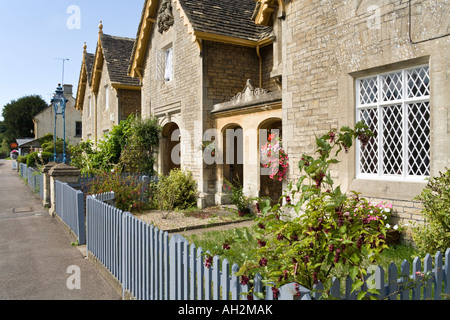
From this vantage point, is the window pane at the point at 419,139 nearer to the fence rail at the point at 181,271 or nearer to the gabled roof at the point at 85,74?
the fence rail at the point at 181,271

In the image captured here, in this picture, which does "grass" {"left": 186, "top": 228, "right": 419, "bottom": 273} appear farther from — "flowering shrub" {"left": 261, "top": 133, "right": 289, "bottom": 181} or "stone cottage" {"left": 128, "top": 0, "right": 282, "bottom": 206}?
"stone cottage" {"left": 128, "top": 0, "right": 282, "bottom": 206}

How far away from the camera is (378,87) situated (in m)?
6.69

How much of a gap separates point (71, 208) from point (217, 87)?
631cm

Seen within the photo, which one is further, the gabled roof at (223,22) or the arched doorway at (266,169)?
the gabled roof at (223,22)

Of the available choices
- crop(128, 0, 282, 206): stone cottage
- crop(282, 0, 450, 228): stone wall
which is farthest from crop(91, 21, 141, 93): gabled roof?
crop(282, 0, 450, 228): stone wall

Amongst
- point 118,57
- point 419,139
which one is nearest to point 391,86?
point 419,139

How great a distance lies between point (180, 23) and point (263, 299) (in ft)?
42.1

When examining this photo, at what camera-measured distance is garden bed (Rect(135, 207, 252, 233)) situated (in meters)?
9.23

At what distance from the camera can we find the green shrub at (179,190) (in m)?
11.8

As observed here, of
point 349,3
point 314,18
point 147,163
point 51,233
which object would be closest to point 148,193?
point 147,163

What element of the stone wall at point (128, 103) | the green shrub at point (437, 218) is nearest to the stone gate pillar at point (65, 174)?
the green shrub at point (437, 218)

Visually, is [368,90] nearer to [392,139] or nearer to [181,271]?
[392,139]

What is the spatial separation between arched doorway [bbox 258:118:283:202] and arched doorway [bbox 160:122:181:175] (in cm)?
493

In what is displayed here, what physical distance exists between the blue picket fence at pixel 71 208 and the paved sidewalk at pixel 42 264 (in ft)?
0.88
